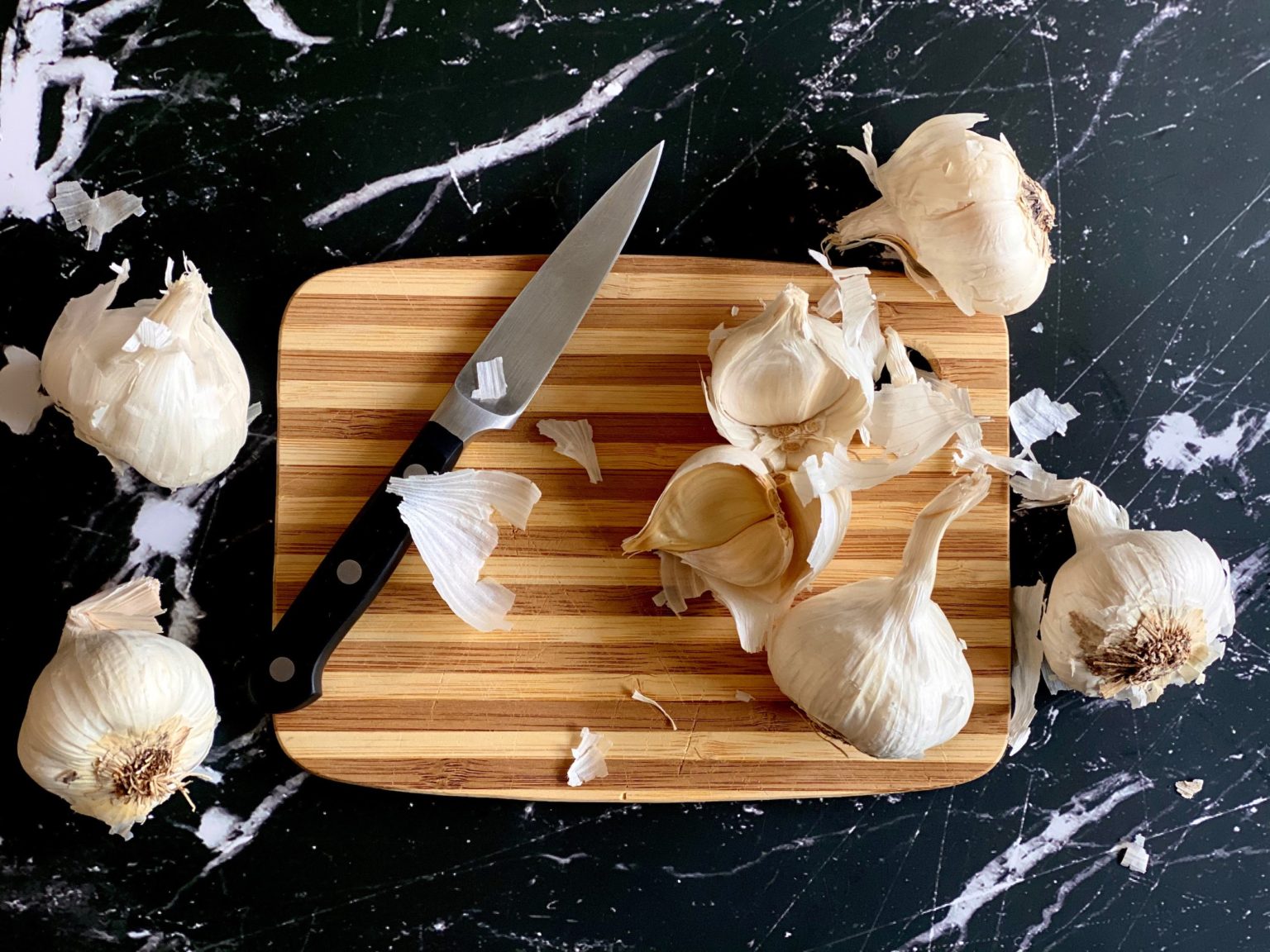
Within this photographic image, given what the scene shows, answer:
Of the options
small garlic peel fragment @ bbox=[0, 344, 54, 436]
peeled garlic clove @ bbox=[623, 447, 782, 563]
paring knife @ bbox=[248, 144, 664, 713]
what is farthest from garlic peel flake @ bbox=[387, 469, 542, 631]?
small garlic peel fragment @ bbox=[0, 344, 54, 436]

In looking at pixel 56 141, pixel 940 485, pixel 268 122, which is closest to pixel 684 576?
pixel 940 485

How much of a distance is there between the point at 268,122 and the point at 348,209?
127mm

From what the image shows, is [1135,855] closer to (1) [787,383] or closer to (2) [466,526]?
(1) [787,383]

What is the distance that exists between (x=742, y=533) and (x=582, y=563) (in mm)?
176

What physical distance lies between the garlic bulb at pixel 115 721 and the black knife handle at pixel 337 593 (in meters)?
0.07

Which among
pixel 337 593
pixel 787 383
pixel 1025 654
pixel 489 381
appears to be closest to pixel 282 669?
pixel 337 593

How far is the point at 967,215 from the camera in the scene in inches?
40.0

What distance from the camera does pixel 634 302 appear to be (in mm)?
1092

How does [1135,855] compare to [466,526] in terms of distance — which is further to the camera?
[1135,855]

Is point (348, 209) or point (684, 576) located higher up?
point (348, 209)

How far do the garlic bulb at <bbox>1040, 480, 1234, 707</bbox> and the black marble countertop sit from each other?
0.07 m

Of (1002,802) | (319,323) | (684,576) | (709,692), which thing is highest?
(319,323)

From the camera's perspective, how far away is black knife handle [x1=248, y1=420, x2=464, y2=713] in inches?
40.3

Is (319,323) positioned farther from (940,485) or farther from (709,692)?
(940,485)
